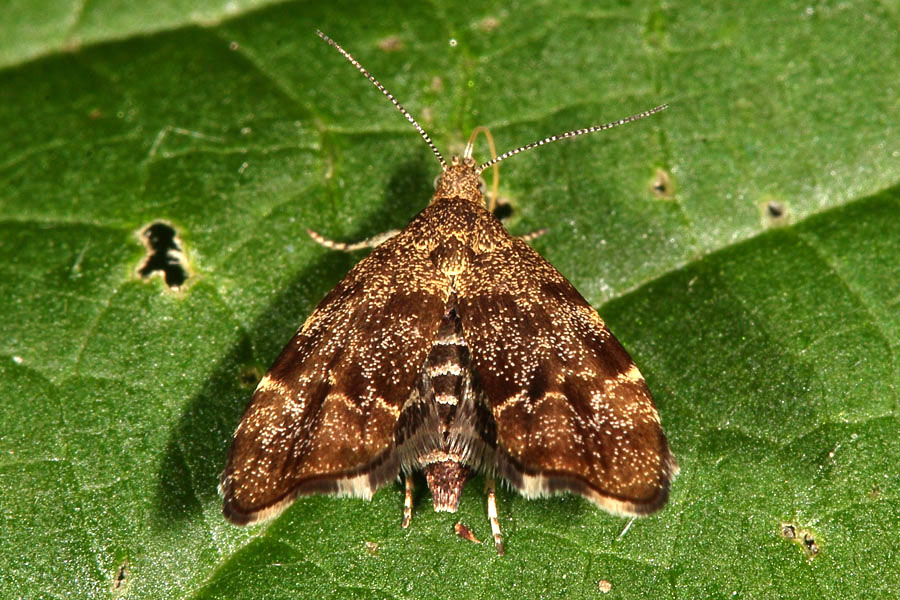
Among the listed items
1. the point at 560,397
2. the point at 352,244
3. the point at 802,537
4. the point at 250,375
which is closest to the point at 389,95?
the point at 352,244

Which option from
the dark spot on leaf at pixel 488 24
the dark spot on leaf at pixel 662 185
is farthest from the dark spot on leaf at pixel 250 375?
the dark spot on leaf at pixel 488 24

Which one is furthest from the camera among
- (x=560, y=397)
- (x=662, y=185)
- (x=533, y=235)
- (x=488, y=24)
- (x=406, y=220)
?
(x=488, y=24)

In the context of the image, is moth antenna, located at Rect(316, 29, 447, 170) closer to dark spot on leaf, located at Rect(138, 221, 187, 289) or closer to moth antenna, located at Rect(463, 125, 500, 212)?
moth antenna, located at Rect(463, 125, 500, 212)

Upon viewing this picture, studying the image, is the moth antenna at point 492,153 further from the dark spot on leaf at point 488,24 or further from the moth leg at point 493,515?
the moth leg at point 493,515

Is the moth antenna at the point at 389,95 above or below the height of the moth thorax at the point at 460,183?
above

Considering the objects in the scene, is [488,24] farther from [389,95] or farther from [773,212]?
[773,212]

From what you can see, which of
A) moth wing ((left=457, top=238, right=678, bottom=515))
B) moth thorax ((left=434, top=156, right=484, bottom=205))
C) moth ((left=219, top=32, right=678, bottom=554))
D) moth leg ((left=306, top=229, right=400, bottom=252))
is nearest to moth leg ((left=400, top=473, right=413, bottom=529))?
moth ((left=219, top=32, right=678, bottom=554))

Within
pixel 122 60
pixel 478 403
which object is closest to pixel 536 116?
pixel 478 403
